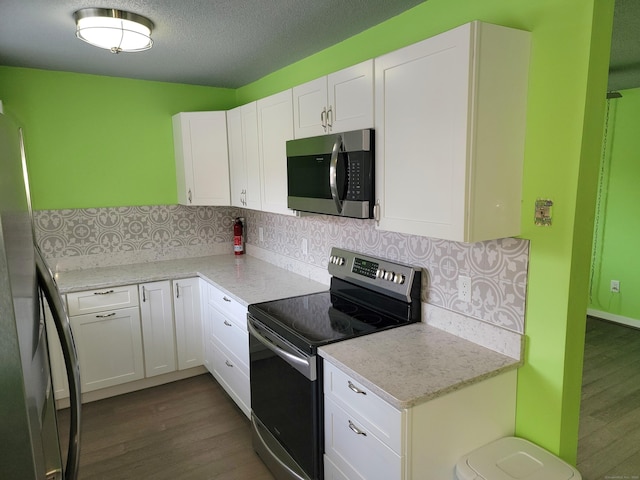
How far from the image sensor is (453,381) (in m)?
1.53

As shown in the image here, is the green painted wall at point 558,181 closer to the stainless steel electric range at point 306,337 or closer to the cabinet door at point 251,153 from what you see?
the stainless steel electric range at point 306,337

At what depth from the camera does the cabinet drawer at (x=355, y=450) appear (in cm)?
150

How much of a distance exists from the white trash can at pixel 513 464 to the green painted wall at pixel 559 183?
98 millimetres

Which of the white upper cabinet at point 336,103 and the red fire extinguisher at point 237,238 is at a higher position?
the white upper cabinet at point 336,103

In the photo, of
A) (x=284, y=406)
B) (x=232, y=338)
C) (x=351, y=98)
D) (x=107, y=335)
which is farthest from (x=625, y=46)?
(x=107, y=335)

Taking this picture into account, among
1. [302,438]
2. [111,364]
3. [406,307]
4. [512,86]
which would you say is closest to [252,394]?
[302,438]

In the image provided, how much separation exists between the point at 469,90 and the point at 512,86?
22 cm

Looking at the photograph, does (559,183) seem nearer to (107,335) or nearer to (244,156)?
(244,156)

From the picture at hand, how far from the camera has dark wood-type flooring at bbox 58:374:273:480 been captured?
7.73ft

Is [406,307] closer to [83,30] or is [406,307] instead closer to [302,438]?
[302,438]

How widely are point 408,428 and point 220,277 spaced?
1984 mm

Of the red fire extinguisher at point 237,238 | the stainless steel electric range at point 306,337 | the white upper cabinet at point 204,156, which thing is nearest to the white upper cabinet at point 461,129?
the stainless steel electric range at point 306,337

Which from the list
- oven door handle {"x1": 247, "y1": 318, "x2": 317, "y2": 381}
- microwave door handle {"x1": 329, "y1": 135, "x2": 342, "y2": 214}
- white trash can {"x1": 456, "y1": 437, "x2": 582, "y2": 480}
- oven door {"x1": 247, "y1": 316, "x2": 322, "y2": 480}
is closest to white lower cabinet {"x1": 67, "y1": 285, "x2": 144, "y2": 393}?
oven door {"x1": 247, "y1": 316, "x2": 322, "y2": 480}

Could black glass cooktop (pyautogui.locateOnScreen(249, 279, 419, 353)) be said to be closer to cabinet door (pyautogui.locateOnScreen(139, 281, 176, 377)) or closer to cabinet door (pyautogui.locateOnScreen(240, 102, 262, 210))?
cabinet door (pyautogui.locateOnScreen(240, 102, 262, 210))
